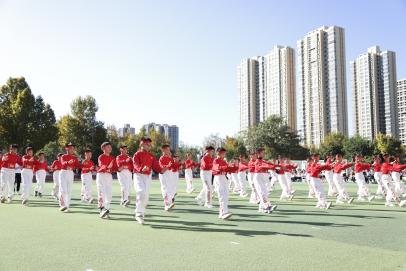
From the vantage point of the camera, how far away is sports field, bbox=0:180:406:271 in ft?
20.4

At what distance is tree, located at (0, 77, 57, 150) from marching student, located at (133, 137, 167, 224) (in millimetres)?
40957

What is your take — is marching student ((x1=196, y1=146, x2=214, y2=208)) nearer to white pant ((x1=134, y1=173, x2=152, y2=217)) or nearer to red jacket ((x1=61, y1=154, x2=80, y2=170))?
white pant ((x1=134, y1=173, x2=152, y2=217))

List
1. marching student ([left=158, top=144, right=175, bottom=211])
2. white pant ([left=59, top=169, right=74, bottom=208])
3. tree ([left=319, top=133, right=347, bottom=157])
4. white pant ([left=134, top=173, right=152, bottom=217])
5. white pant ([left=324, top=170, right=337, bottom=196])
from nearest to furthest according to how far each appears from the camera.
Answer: white pant ([left=134, top=173, right=152, bottom=217])
white pant ([left=59, top=169, right=74, bottom=208])
marching student ([left=158, top=144, right=175, bottom=211])
white pant ([left=324, top=170, right=337, bottom=196])
tree ([left=319, top=133, right=347, bottom=157])

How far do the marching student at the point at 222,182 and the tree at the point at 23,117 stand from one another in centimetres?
4158

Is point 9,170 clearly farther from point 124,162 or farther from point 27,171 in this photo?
point 124,162

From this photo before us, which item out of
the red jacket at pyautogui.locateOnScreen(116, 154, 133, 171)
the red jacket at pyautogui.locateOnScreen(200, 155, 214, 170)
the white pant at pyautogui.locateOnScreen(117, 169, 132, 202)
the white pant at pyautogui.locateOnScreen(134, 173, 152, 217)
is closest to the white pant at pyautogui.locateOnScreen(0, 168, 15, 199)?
the white pant at pyautogui.locateOnScreen(117, 169, 132, 202)

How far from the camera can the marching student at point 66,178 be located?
13.5 meters

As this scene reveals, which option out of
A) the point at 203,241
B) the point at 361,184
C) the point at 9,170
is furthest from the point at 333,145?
the point at 203,241

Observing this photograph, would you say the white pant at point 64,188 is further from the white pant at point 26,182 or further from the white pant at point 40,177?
the white pant at point 40,177

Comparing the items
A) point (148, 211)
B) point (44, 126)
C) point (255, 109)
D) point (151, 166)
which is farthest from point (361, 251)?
point (255, 109)

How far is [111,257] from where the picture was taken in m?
6.66

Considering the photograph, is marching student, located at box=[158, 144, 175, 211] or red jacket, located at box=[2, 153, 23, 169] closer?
marching student, located at box=[158, 144, 175, 211]

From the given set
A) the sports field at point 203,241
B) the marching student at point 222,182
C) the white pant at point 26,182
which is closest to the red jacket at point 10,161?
the white pant at point 26,182

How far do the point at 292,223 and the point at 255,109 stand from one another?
91.5 metres
